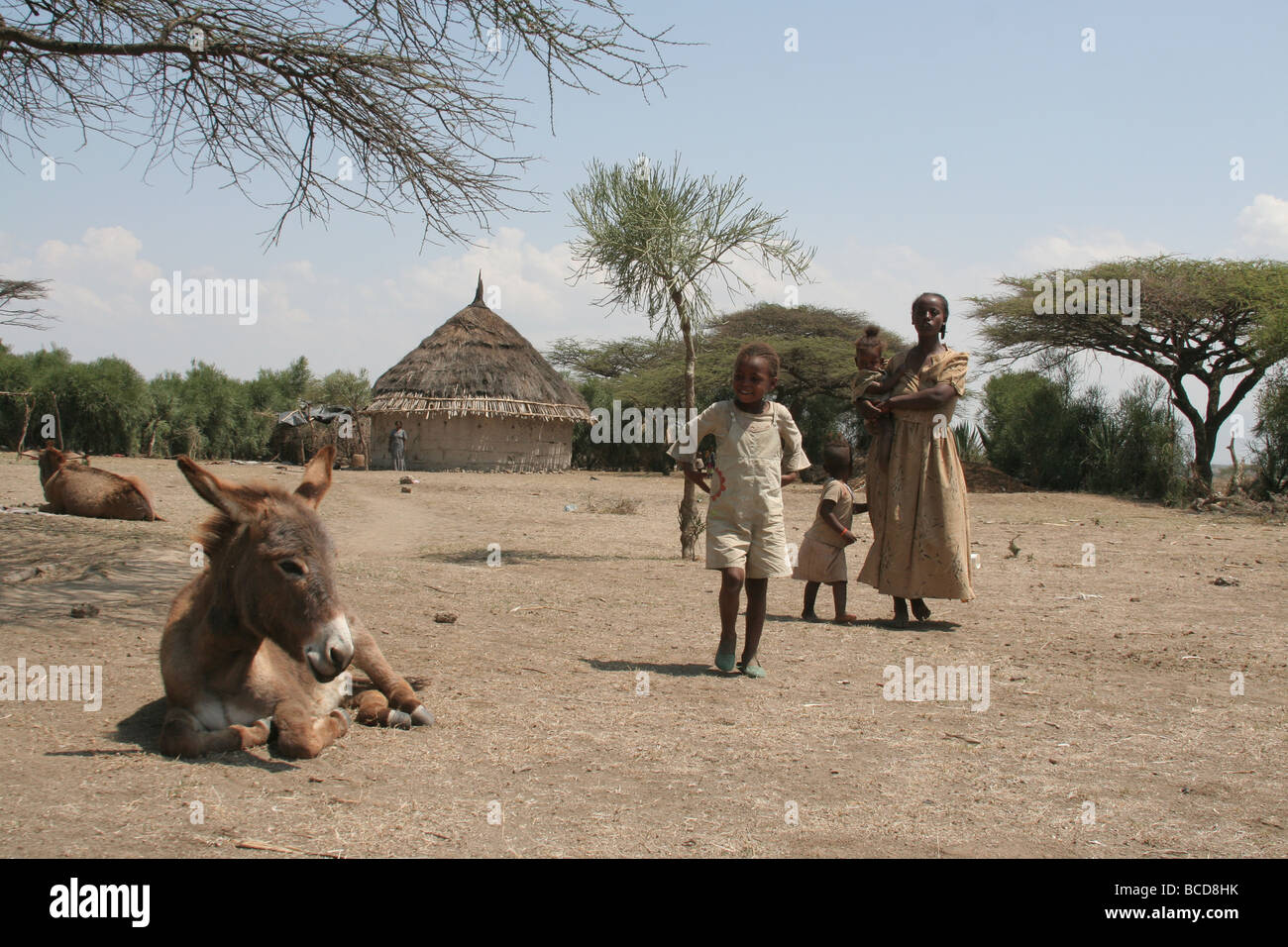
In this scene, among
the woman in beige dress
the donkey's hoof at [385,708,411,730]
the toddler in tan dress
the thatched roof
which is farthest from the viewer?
the thatched roof

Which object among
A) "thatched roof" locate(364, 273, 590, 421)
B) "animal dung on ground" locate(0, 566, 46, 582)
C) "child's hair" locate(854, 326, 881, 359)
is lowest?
"animal dung on ground" locate(0, 566, 46, 582)

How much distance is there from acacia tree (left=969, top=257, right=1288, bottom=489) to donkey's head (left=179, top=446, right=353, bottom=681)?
889 inches

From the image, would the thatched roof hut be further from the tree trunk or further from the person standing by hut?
the tree trunk

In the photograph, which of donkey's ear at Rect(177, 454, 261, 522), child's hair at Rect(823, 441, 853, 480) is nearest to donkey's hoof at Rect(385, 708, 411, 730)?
donkey's ear at Rect(177, 454, 261, 522)

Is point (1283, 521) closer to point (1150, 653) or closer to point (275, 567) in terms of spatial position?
point (1150, 653)

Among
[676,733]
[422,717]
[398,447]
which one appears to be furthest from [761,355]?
[398,447]

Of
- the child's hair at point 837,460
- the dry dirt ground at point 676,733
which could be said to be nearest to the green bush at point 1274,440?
the dry dirt ground at point 676,733

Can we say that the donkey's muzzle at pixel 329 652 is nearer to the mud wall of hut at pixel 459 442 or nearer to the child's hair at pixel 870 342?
the child's hair at pixel 870 342

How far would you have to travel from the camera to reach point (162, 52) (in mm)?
7836

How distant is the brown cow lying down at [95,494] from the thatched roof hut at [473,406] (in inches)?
729

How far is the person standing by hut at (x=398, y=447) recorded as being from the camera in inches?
1212

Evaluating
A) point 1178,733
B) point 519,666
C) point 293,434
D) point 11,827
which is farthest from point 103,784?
point 293,434

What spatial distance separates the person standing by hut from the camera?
30.8m

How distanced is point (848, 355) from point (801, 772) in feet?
94.1
